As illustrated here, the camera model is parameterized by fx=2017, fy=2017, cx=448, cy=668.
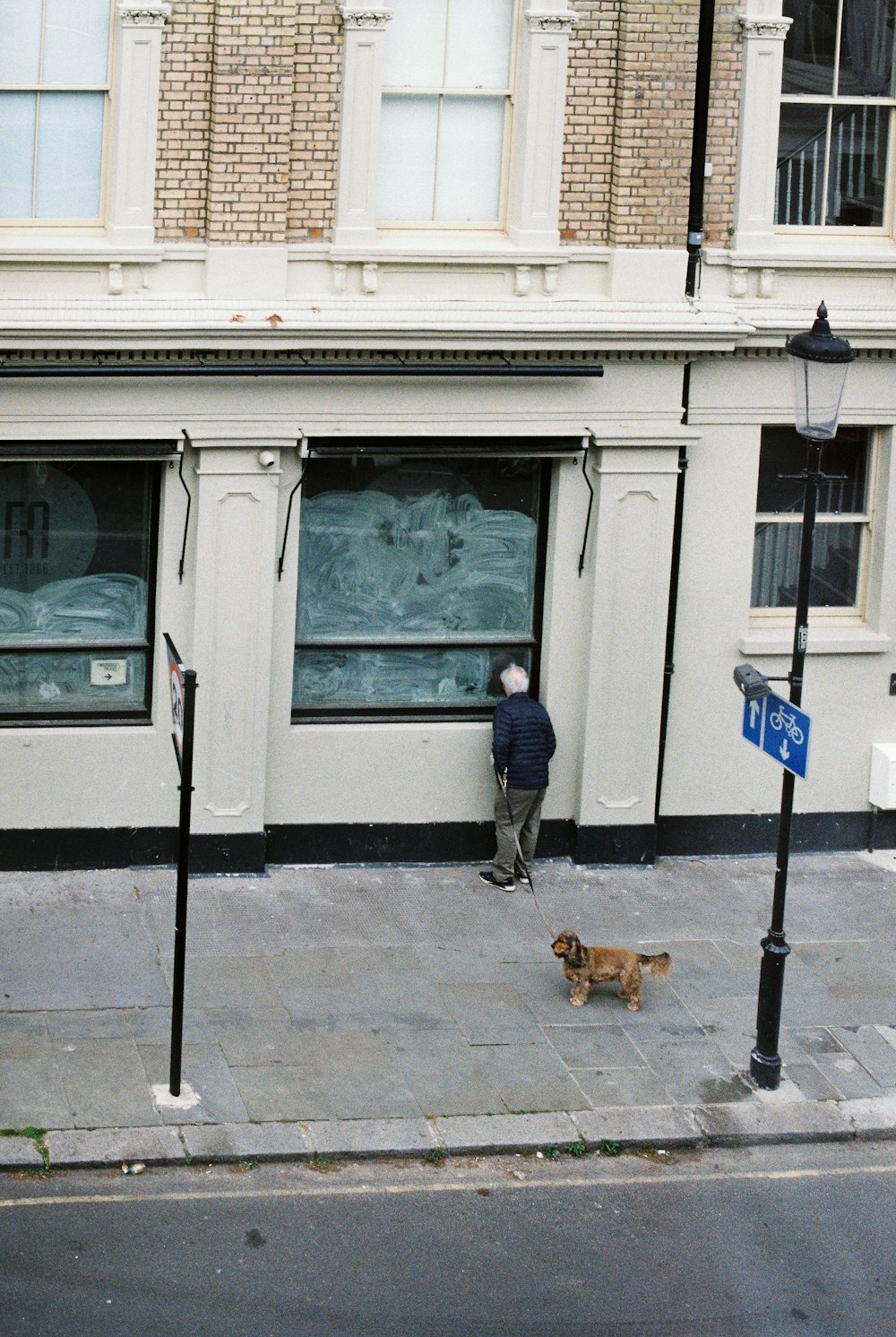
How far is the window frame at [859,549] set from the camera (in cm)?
1625

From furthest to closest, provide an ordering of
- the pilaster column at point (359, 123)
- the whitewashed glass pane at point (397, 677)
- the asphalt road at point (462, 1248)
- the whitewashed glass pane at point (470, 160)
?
the whitewashed glass pane at point (397, 677) → the whitewashed glass pane at point (470, 160) → the pilaster column at point (359, 123) → the asphalt road at point (462, 1248)

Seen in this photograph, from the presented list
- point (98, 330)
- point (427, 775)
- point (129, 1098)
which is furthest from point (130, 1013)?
point (98, 330)

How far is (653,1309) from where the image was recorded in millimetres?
10008

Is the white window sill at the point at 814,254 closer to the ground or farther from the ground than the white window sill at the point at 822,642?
farther from the ground

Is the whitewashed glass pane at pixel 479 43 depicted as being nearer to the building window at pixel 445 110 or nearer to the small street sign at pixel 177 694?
the building window at pixel 445 110

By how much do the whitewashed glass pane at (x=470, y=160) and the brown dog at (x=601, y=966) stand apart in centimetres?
551

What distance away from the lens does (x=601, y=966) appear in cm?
1338

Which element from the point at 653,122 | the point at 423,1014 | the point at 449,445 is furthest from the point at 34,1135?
the point at 653,122

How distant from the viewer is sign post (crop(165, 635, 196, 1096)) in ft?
36.2

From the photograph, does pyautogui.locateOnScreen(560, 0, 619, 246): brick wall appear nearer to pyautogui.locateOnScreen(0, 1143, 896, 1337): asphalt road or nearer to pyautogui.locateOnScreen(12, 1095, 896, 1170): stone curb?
pyautogui.locateOnScreen(12, 1095, 896, 1170): stone curb

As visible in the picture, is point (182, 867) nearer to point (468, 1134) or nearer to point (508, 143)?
point (468, 1134)

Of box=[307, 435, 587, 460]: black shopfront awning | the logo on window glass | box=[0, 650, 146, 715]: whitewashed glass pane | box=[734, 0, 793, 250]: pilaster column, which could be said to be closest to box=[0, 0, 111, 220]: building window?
the logo on window glass

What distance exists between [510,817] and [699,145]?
529 cm

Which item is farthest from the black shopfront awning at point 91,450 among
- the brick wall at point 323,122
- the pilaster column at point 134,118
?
the brick wall at point 323,122
